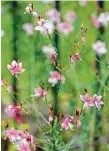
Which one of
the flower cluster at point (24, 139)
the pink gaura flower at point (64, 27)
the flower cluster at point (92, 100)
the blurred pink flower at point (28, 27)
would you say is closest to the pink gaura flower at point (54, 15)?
the pink gaura flower at point (64, 27)

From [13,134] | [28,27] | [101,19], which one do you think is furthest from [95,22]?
[13,134]

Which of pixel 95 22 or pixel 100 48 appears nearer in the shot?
pixel 100 48

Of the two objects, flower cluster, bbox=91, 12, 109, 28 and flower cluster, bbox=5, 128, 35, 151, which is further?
flower cluster, bbox=91, 12, 109, 28

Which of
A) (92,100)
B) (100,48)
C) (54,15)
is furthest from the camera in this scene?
(54,15)

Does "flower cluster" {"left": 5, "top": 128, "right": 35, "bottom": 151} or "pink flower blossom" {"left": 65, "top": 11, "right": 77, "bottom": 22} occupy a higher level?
"pink flower blossom" {"left": 65, "top": 11, "right": 77, "bottom": 22}

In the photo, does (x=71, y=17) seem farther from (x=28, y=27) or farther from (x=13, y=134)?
(x=13, y=134)

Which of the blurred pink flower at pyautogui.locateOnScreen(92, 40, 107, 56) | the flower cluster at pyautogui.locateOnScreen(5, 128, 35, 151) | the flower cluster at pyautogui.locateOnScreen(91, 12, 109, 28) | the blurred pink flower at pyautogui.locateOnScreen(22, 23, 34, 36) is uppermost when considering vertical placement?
the blurred pink flower at pyautogui.locateOnScreen(22, 23, 34, 36)

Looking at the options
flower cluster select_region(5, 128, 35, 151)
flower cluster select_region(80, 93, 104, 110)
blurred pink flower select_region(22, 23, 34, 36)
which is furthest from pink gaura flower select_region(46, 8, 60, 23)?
flower cluster select_region(80, 93, 104, 110)

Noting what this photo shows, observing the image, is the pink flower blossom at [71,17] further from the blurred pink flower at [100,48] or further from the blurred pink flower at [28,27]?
the blurred pink flower at [100,48]

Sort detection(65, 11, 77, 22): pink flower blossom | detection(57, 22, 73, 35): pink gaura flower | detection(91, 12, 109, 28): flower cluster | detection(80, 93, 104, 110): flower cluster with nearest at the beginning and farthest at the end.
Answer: detection(80, 93, 104, 110): flower cluster → detection(91, 12, 109, 28): flower cluster → detection(57, 22, 73, 35): pink gaura flower → detection(65, 11, 77, 22): pink flower blossom

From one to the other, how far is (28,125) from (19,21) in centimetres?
74

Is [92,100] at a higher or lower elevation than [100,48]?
lower

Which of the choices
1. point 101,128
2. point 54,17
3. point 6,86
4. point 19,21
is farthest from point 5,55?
point 6,86

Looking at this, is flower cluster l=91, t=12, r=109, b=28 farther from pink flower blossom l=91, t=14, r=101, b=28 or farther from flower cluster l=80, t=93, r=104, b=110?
flower cluster l=80, t=93, r=104, b=110
